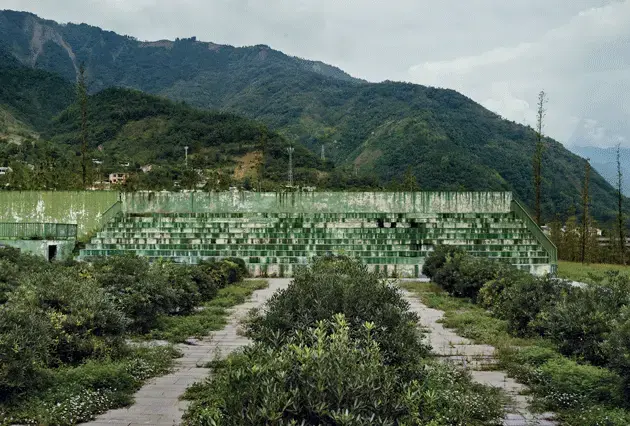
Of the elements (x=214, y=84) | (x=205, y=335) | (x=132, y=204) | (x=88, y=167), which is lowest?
(x=205, y=335)

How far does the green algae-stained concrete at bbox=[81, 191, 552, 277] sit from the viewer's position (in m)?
18.5

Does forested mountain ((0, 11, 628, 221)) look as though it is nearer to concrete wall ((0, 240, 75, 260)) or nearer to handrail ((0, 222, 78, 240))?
handrail ((0, 222, 78, 240))

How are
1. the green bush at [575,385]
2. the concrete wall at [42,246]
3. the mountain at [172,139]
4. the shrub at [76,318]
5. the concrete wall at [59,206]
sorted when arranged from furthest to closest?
the mountain at [172,139], the concrete wall at [59,206], the concrete wall at [42,246], the shrub at [76,318], the green bush at [575,385]

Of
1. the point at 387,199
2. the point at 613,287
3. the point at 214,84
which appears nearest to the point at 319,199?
the point at 387,199

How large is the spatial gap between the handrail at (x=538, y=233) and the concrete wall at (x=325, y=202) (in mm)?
585

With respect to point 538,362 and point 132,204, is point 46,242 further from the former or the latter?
point 538,362

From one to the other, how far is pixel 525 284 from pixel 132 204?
17515mm

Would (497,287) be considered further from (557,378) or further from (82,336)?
(82,336)

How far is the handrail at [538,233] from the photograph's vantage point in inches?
720

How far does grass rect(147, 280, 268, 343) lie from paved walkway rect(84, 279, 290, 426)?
0.27m

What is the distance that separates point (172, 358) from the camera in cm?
739

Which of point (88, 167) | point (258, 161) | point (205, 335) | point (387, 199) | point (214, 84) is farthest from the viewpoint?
point (214, 84)

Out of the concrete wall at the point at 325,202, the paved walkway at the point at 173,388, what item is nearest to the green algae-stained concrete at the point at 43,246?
the concrete wall at the point at 325,202

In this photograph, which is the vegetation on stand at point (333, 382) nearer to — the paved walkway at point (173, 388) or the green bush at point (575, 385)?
the paved walkway at point (173, 388)
